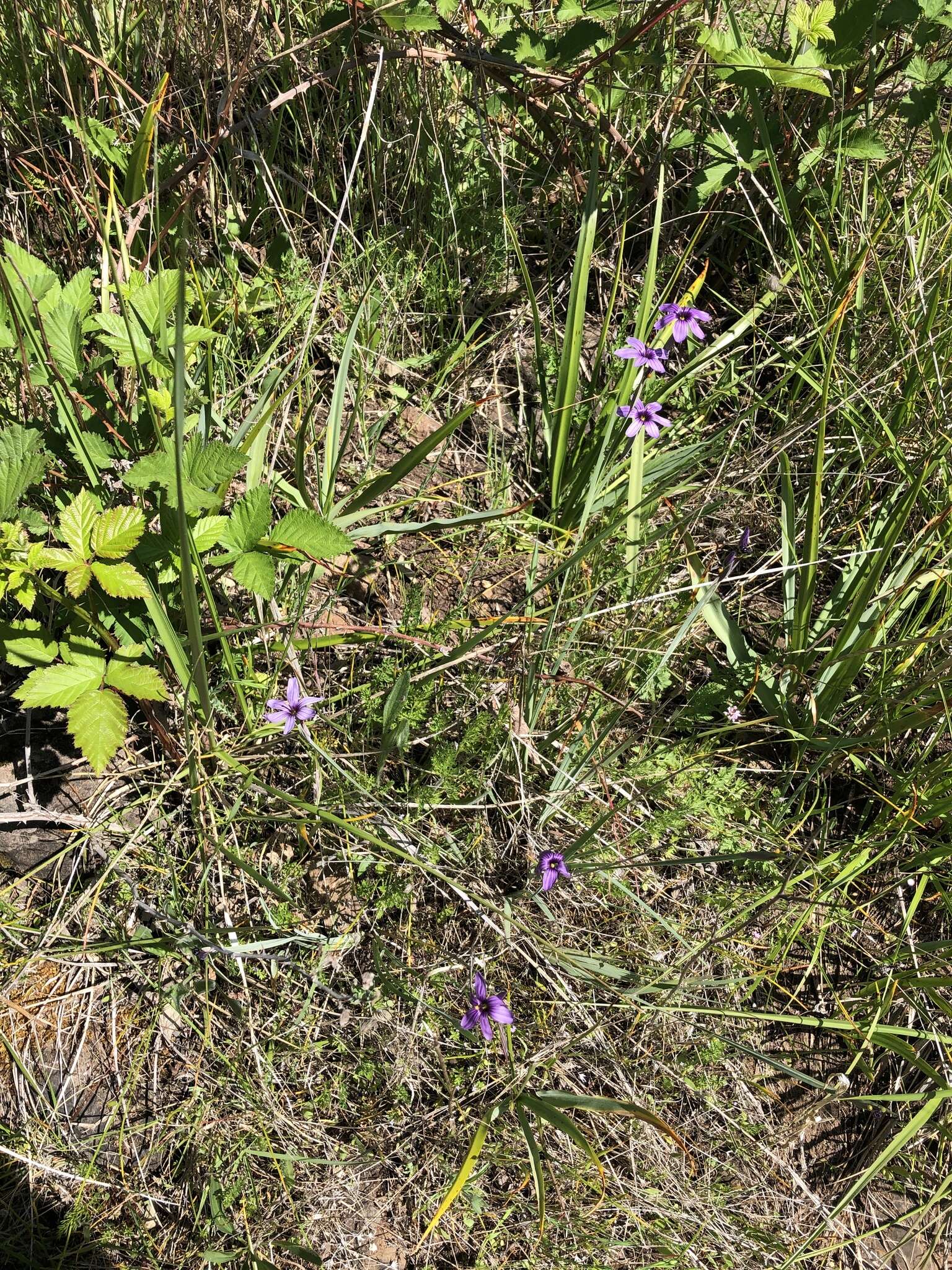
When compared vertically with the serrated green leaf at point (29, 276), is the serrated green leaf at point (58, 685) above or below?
below

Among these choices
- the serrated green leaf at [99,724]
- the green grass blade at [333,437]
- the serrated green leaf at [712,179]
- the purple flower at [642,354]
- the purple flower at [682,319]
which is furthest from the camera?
the serrated green leaf at [712,179]

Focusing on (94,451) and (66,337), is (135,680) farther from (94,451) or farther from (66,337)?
(66,337)

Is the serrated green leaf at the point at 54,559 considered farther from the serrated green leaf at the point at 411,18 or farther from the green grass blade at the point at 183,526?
the serrated green leaf at the point at 411,18

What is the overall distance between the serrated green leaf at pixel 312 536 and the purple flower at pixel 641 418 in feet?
2.46

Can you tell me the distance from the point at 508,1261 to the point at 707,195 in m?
2.43

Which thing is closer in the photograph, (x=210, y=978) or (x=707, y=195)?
(x=210, y=978)

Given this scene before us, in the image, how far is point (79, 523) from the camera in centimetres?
154

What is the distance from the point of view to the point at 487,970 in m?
1.82

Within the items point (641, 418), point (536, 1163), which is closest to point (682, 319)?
point (641, 418)

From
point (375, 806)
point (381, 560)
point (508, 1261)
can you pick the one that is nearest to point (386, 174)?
point (381, 560)

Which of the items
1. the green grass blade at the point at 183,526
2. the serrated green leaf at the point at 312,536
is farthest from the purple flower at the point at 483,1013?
the serrated green leaf at the point at 312,536

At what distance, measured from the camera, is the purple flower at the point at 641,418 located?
6.78ft

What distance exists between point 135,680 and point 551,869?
83 centimetres

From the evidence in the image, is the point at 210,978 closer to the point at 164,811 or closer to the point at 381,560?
the point at 164,811
